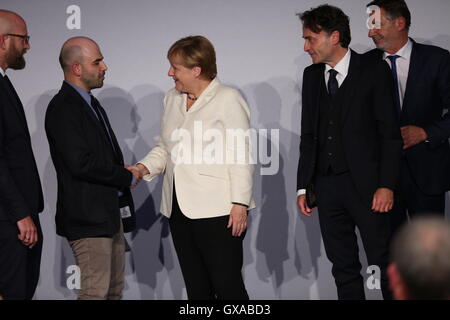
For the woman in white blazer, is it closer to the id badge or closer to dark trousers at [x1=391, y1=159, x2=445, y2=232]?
the id badge

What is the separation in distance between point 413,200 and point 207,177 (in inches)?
44.2

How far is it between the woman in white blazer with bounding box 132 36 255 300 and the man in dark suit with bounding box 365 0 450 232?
84 centimetres

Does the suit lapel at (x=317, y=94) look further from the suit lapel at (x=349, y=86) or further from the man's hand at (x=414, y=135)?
the man's hand at (x=414, y=135)

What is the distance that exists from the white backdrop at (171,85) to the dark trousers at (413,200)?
838mm

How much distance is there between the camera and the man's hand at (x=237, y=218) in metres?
2.96

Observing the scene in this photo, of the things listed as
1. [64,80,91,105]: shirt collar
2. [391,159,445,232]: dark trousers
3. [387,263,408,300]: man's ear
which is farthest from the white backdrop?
[387,263,408,300]: man's ear

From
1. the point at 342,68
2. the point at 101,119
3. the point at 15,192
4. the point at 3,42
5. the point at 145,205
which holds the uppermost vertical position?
the point at 3,42

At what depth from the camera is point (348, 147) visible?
3051 millimetres

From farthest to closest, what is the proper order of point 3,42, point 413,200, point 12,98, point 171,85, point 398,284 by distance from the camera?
1. point 171,85
2. point 413,200
3. point 3,42
4. point 12,98
5. point 398,284

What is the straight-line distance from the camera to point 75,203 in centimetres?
296

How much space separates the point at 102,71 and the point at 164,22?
1069 mm

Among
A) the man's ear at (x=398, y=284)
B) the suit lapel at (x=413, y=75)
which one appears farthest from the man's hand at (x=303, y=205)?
the man's ear at (x=398, y=284)

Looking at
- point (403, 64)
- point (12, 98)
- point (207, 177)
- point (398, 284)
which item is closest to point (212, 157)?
point (207, 177)

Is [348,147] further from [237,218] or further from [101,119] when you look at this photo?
[101,119]
